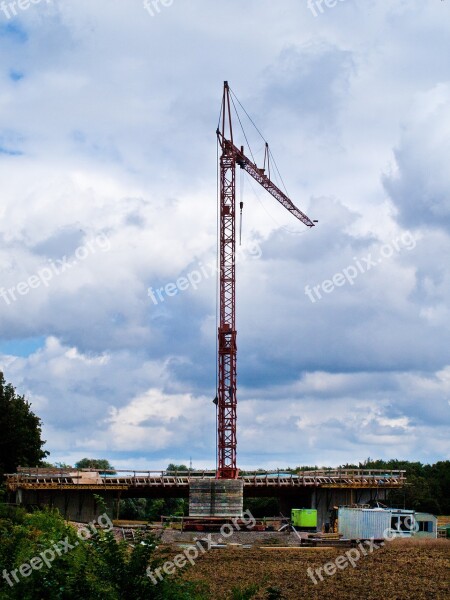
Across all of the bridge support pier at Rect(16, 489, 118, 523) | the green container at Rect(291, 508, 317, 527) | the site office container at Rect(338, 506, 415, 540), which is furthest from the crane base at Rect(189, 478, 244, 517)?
the site office container at Rect(338, 506, 415, 540)

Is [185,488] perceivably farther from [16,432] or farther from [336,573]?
[336,573]

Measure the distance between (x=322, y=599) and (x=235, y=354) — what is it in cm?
5417

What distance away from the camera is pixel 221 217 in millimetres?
90000

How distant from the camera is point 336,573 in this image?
3888cm

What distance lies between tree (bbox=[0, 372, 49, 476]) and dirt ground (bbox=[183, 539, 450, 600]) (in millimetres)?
33210

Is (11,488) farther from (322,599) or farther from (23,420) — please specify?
(322,599)

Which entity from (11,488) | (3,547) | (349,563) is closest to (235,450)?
(11,488)

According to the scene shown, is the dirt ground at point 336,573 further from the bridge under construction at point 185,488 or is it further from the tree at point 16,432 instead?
the tree at point 16,432

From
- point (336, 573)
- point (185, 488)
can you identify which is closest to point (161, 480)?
point (185, 488)

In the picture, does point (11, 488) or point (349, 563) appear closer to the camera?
point (349, 563)

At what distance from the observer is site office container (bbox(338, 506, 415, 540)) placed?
194ft

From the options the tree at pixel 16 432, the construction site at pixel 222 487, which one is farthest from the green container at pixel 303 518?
the tree at pixel 16 432

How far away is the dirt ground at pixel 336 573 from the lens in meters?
33.1

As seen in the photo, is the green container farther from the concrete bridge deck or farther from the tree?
the tree
